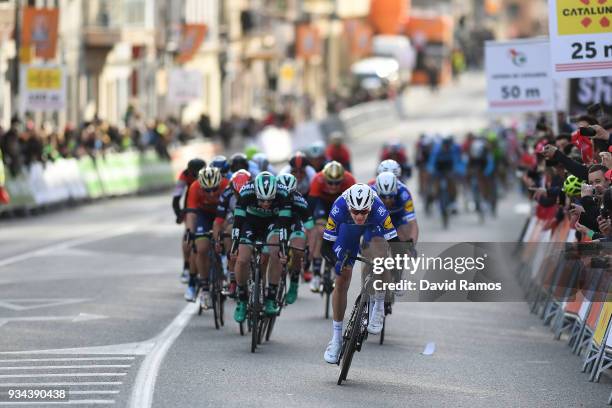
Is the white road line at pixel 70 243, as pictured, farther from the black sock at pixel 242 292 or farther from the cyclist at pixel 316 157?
the black sock at pixel 242 292

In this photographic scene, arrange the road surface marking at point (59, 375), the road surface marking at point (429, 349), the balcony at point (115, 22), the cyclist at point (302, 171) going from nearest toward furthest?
the road surface marking at point (59, 375) → the road surface marking at point (429, 349) → the cyclist at point (302, 171) → the balcony at point (115, 22)

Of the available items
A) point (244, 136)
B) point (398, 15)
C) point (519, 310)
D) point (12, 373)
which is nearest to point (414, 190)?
point (244, 136)

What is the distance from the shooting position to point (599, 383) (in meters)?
13.9

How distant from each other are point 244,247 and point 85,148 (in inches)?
916

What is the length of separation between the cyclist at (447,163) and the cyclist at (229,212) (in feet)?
46.2

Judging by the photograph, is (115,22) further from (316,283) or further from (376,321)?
(376,321)

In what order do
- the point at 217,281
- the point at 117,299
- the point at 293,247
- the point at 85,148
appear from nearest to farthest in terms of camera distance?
the point at 293,247, the point at 217,281, the point at 117,299, the point at 85,148

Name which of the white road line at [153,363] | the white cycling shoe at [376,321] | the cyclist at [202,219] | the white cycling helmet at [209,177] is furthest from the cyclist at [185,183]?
the white cycling shoe at [376,321]

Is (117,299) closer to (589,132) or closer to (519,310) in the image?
(519,310)

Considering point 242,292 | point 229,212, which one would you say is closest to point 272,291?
point 242,292

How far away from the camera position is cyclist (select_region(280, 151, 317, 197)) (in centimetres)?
2014

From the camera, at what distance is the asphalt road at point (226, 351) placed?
12.9 meters

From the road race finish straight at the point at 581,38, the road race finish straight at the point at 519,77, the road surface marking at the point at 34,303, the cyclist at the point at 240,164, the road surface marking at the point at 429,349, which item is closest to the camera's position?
the road surface marking at the point at 429,349

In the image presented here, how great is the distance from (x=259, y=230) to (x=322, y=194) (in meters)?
2.70
